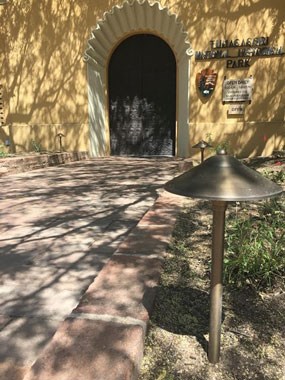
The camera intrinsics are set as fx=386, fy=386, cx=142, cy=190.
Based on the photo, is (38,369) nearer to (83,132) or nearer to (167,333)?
(167,333)

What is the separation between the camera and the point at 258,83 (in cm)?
962

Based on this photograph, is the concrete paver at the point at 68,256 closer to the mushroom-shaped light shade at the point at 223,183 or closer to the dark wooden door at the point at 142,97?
the mushroom-shaped light shade at the point at 223,183

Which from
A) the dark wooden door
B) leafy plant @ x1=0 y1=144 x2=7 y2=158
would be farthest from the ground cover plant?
the dark wooden door

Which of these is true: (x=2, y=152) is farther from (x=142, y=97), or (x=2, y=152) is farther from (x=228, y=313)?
(x=228, y=313)

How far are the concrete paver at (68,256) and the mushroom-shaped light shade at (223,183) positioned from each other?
0.85 metres

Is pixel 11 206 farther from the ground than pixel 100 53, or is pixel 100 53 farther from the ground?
pixel 100 53

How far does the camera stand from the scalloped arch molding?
9945mm

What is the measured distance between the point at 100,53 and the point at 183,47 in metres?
2.38

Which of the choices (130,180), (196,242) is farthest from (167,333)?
(130,180)

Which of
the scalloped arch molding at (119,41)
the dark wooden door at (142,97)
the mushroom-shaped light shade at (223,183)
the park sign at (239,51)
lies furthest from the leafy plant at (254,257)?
the dark wooden door at (142,97)

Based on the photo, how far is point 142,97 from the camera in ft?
36.4

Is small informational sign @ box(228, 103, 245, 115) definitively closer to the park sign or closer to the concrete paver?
the park sign

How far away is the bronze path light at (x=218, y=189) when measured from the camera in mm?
1547

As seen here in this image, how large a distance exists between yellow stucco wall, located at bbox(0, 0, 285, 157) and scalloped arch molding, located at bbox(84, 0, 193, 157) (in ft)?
0.58
